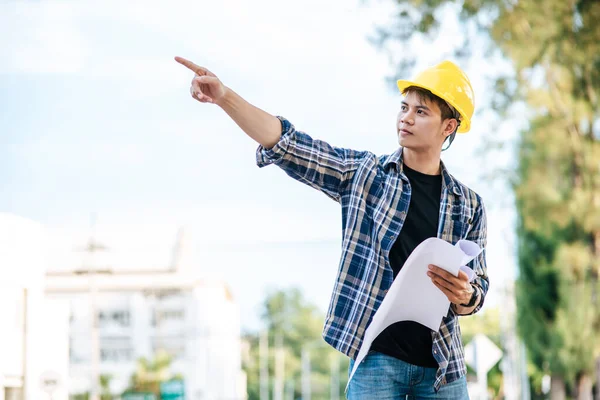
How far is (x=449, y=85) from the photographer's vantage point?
2.89 meters

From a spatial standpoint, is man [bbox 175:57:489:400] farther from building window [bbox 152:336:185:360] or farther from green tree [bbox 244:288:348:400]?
building window [bbox 152:336:185:360]

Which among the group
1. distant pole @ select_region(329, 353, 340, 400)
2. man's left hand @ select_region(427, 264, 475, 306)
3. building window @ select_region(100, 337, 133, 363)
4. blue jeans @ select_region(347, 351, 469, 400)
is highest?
man's left hand @ select_region(427, 264, 475, 306)

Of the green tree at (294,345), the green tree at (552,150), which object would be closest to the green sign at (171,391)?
the green tree at (294,345)

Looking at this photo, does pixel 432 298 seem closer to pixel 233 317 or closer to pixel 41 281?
pixel 41 281

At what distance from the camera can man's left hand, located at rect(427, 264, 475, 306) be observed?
2570 millimetres

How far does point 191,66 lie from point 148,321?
8832 centimetres

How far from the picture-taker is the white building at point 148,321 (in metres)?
87.2

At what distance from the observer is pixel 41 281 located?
13.8 meters

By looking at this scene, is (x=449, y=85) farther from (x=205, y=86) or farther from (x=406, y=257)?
(x=205, y=86)

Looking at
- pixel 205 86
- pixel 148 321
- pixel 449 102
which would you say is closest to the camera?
pixel 205 86

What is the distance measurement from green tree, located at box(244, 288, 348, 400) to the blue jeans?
7893 centimetres

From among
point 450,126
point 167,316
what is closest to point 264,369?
point 167,316

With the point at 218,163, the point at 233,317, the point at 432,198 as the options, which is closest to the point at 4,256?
the point at 432,198

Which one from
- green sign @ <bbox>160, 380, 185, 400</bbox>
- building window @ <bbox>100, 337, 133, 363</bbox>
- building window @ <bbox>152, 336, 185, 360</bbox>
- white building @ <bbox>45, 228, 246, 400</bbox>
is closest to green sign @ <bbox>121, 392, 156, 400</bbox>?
green sign @ <bbox>160, 380, 185, 400</bbox>
